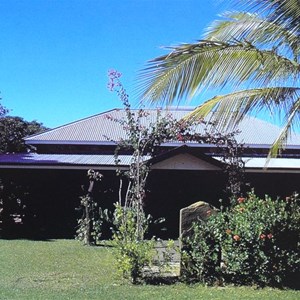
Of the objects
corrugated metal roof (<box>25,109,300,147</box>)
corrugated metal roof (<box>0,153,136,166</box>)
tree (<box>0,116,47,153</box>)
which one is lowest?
corrugated metal roof (<box>0,153,136,166</box>)

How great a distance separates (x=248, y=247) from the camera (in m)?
9.01

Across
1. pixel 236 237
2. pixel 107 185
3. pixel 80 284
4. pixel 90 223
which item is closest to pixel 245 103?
pixel 236 237

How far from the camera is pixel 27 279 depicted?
9438mm

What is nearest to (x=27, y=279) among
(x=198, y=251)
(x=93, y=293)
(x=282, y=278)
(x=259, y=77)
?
(x=93, y=293)

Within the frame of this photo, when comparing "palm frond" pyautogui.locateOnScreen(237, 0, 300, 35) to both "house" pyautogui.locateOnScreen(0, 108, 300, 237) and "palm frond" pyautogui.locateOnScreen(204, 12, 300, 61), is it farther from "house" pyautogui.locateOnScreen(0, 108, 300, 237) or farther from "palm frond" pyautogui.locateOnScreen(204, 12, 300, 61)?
"house" pyautogui.locateOnScreen(0, 108, 300, 237)

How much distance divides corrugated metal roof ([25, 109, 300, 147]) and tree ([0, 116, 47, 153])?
453 inches

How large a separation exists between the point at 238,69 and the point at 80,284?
4700mm

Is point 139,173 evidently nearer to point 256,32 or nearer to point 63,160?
point 256,32

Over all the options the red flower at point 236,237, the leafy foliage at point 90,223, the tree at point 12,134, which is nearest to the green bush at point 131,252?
the red flower at point 236,237

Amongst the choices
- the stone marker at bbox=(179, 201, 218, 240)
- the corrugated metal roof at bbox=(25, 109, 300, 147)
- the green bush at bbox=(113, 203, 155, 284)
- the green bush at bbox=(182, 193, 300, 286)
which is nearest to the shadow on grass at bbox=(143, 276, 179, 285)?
the green bush at bbox=(113, 203, 155, 284)

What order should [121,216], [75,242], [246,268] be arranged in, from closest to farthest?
[246,268], [121,216], [75,242]

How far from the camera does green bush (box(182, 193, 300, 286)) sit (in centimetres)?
897

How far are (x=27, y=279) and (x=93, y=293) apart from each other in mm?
1820

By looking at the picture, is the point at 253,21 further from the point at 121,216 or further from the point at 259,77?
the point at 121,216
